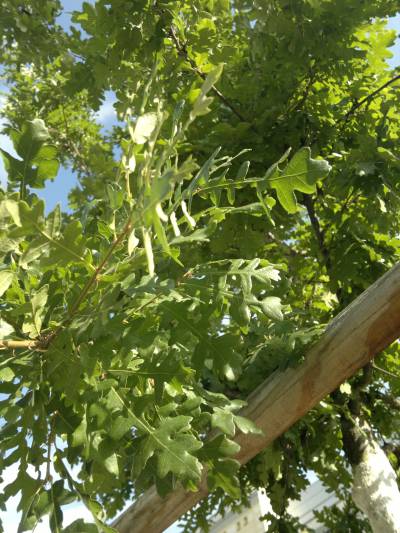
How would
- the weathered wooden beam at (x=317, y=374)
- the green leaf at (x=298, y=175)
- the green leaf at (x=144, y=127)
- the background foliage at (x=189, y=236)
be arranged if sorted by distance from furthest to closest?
the weathered wooden beam at (x=317, y=374)
the green leaf at (x=298, y=175)
the background foliage at (x=189, y=236)
the green leaf at (x=144, y=127)

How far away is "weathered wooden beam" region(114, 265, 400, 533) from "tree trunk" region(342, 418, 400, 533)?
1.22 metres

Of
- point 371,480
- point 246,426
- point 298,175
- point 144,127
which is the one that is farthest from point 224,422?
point 371,480

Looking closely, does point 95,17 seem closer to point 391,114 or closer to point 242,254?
point 242,254

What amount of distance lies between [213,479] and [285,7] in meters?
2.74

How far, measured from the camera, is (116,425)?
1.20 meters

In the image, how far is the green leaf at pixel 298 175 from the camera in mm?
1328

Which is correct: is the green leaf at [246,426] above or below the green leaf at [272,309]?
below

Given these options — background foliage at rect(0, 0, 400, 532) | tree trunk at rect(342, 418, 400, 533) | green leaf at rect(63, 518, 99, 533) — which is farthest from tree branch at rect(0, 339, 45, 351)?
tree trunk at rect(342, 418, 400, 533)

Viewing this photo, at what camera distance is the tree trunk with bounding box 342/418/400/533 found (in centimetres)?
281

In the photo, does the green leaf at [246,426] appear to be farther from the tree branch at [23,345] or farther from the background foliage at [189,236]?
the tree branch at [23,345]

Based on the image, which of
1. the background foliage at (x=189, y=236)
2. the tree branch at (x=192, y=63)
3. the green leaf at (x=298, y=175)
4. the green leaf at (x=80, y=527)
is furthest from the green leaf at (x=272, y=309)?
the tree branch at (x=192, y=63)

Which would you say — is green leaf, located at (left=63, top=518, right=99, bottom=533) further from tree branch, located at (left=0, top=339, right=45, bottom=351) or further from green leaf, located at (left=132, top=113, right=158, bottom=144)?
green leaf, located at (left=132, top=113, right=158, bottom=144)

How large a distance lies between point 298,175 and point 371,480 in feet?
7.45

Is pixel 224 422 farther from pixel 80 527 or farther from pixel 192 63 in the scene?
pixel 192 63
